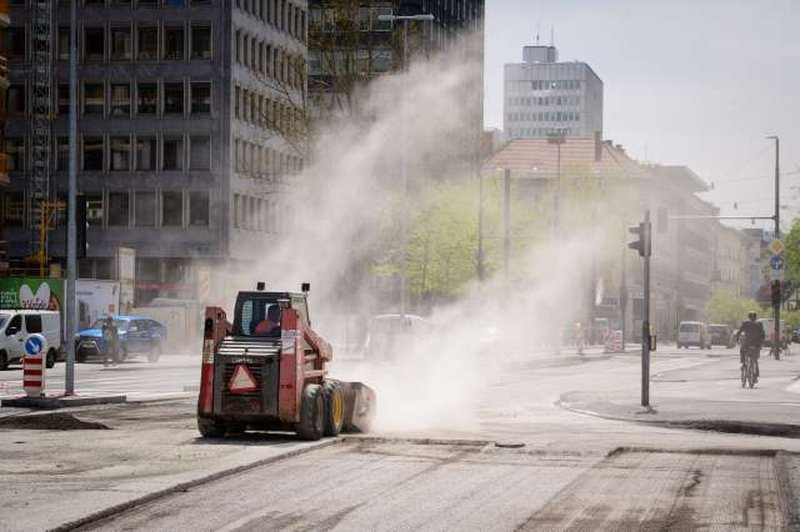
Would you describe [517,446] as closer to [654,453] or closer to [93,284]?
[654,453]

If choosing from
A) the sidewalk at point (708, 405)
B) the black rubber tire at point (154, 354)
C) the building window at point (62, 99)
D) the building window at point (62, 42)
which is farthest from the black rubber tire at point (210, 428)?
the building window at point (62, 99)

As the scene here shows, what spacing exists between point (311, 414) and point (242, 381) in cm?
108

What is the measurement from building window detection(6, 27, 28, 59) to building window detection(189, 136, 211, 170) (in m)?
11.0

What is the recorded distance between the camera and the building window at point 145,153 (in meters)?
89.4

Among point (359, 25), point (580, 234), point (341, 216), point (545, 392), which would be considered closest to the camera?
point (545, 392)

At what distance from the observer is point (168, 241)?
88.1m

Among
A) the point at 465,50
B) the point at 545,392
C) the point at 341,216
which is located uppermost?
the point at 465,50

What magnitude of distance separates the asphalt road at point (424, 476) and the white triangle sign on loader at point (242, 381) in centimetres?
77

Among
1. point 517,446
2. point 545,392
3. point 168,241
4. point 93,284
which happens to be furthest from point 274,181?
point 517,446

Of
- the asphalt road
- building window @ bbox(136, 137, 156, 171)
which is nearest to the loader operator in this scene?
the asphalt road

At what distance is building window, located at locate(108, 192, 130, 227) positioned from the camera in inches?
3499

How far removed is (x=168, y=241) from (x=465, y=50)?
36.7 metres

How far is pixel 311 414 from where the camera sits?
2198 cm

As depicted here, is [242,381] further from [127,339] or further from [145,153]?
[145,153]
